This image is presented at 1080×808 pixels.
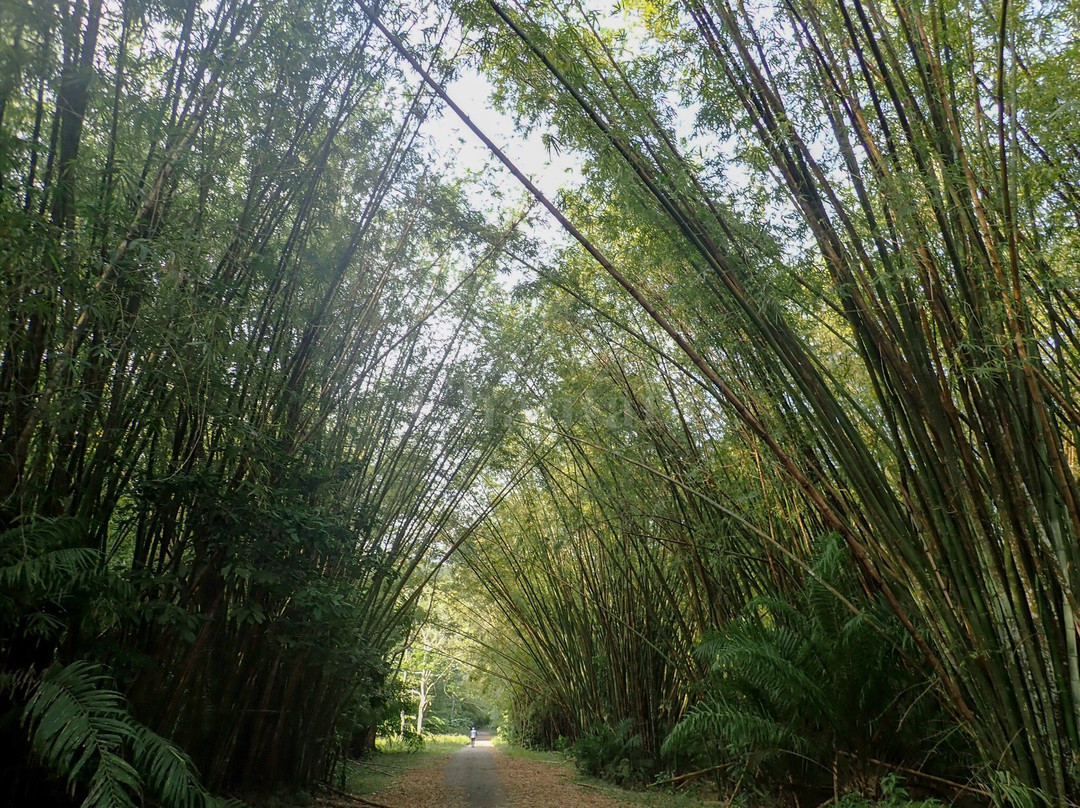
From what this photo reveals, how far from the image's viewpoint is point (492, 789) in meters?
5.41

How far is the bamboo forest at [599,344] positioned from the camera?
2.04 metres

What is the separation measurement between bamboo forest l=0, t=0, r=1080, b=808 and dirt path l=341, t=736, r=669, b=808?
0.51 metres

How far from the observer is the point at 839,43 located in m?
2.59

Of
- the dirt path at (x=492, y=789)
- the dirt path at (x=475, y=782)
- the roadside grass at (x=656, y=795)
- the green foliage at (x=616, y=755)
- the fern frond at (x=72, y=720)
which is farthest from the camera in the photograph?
the green foliage at (x=616, y=755)

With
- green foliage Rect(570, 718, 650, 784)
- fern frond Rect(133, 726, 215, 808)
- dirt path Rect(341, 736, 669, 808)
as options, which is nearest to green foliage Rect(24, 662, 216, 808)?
fern frond Rect(133, 726, 215, 808)

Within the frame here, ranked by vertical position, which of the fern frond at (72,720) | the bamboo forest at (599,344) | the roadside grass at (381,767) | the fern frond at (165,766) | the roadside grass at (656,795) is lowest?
the roadside grass at (381,767)

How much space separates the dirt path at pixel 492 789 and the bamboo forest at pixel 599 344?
506 millimetres

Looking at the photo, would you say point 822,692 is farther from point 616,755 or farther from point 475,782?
point 475,782

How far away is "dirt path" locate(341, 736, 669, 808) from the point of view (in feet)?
15.1

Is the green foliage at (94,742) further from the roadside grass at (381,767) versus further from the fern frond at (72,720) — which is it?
the roadside grass at (381,767)

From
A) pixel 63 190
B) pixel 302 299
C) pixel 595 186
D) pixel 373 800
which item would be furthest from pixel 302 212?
pixel 373 800

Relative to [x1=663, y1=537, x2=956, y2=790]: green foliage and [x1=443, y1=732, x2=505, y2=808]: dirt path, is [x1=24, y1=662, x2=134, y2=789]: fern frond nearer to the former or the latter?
[x1=663, y1=537, x2=956, y2=790]: green foliage

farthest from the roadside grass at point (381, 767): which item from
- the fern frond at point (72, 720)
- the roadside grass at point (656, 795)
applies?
the fern frond at point (72, 720)

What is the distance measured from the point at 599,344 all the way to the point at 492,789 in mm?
3553
